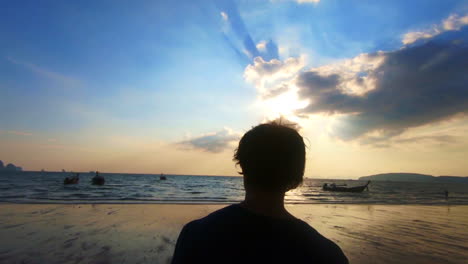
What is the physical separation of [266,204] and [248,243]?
299mm

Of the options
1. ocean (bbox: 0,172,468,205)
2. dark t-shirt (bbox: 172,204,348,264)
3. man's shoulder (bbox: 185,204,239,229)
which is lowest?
ocean (bbox: 0,172,468,205)

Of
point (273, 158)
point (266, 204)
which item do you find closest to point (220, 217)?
point (266, 204)

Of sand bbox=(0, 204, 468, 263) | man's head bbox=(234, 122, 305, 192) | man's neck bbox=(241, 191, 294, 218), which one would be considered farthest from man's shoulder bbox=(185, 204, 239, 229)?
sand bbox=(0, 204, 468, 263)

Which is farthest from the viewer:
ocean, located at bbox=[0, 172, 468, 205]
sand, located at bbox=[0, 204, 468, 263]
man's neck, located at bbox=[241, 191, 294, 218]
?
ocean, located at bbox=[0, 172, 468, 205]

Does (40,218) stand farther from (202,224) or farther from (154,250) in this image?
(202,224)

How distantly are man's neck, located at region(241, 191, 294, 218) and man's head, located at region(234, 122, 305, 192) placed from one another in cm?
4

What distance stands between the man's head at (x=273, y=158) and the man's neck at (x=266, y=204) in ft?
0.14

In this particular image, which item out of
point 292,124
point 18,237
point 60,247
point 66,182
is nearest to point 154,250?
point 60,247

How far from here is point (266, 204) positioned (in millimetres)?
1804

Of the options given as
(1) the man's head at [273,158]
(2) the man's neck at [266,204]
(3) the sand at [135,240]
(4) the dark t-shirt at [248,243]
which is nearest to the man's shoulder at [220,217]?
(4) the dark t-shirt at [248,243]

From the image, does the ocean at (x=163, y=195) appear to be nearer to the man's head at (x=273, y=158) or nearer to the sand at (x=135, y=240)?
the sand at (x=135, y=240)

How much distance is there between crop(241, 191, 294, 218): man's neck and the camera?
1767 millimetres

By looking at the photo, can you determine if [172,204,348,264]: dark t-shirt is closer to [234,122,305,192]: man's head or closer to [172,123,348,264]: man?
[172,123,348,264]: man

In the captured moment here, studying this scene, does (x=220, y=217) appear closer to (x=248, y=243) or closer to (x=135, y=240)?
(x=248, y=243)
